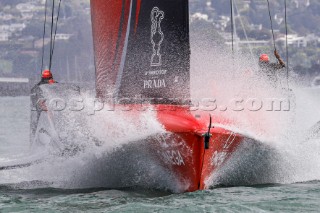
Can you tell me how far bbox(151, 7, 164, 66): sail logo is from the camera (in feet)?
35.2

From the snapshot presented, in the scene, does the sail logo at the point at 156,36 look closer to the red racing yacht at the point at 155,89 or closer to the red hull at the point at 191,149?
the red racing yacht at the point at 155,89

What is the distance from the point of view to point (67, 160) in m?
10.7

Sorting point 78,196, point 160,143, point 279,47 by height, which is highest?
point 279,47

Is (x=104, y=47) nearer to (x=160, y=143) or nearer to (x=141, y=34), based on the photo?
(x=141, y=34)

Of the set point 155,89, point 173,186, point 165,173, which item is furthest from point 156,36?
point 173,186

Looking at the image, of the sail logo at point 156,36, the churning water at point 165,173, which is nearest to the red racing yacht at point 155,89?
the sail logo at point 156,36

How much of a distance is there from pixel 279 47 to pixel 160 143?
182 feet

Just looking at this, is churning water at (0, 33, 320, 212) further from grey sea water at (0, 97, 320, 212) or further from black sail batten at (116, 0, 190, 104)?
black sail batten at (116, 0, 190, 104)

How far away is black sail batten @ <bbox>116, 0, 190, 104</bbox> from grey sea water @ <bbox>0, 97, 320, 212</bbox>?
1.49m

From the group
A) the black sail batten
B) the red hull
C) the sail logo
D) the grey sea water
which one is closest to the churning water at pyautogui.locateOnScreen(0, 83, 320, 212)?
the grey sea water

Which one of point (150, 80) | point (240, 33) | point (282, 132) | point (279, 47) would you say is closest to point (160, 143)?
point (150, 80)

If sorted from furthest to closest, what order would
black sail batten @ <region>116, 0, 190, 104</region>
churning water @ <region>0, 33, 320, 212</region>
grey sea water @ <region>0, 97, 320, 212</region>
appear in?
black sail batten @ <region>116, 0, 190, 104</region> < churning water @ <region>0, 33, 320, 212</region> < grey sea water @ <region>0, 97, 320, 212</region>

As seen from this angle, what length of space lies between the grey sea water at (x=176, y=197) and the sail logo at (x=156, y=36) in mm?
1824

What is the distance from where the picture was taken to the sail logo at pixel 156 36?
35.2ft
